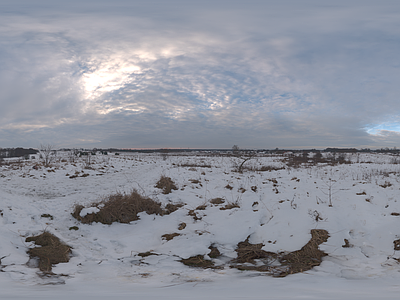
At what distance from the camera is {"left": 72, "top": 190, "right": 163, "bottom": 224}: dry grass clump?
6.25m

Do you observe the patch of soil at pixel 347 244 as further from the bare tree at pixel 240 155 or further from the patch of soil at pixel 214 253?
the bare tree at pixel 240 155

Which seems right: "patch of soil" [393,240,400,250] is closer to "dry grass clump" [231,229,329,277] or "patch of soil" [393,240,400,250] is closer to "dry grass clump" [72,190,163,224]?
"dry grass clump" [231,229,329,277]

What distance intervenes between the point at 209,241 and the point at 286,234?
5.81ft

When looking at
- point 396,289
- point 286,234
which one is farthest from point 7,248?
point 396,289

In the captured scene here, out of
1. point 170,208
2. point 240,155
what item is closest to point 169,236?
point 170,208

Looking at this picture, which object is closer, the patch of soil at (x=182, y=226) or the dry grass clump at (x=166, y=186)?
the patch of soil at (x=182, y=226)

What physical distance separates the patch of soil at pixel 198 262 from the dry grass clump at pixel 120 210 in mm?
2742

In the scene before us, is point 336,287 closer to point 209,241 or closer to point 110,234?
point 209,241

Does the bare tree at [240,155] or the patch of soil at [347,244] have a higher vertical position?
the bare tree at [240,155]

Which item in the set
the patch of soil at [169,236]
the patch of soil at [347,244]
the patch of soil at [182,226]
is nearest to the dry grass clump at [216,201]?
the patch of soil at [182,226]

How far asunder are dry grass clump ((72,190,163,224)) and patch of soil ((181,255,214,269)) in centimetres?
274

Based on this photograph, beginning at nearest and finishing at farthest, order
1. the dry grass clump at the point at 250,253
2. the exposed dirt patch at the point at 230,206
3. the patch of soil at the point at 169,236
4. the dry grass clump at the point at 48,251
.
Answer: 1. the dry grass clump at the point at 48,251
2. the dry grass clump at the point at 250,253
3. the patch of soil at the point at 169,236
4. the exposed dirt patch at the point at 230,206

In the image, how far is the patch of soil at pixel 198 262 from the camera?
13.0ft

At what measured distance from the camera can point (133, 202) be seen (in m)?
6.91
